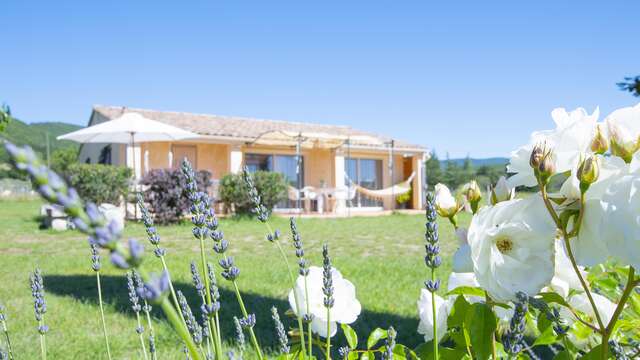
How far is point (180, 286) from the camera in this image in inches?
199

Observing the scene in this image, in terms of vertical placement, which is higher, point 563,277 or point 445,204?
point 445,204

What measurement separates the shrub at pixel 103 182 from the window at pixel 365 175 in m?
9.41

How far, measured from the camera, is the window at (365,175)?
20906mm

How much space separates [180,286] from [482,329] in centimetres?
466

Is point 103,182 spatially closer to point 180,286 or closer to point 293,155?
point 293,155

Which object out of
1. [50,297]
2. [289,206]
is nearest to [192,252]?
[50,297]

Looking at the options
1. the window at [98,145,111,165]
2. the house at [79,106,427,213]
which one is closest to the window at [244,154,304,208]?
the house at [79,106,427,213]

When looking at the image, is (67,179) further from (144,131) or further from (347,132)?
(347,132)

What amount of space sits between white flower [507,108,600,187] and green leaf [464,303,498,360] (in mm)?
202

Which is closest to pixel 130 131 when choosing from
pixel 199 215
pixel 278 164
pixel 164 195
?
pixel 164 195

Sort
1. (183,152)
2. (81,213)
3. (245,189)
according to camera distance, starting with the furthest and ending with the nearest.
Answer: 1. (183,152)
2. (245,189)
3. (81,213)

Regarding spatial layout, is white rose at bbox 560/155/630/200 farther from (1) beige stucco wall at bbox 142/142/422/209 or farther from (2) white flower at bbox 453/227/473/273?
(1) beige stucco wall at bbox 142/142/422/209

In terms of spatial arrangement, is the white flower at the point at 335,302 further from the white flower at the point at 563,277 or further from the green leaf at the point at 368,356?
the white flower at the point at 563,277

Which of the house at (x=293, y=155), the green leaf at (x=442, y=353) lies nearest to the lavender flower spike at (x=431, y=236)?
the green leaf at (x=442, y=353)
